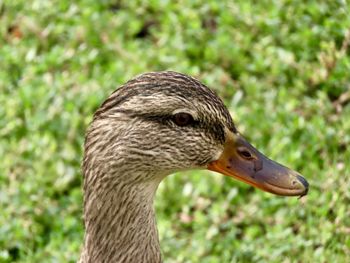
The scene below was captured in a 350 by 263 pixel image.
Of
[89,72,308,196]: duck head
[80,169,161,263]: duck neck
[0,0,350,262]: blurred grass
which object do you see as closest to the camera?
[89,72,308,196]: duck head

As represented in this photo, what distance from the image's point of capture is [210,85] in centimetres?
612

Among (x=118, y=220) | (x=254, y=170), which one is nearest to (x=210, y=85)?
(x=254, y=170)

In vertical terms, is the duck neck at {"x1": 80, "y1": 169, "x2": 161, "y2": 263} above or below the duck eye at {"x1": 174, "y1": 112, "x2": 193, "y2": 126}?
below

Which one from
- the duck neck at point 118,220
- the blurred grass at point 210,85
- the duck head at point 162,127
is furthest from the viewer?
the blurred grass at point 210,85

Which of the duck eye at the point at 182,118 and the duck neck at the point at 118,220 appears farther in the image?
the duck neck at the point at 118,220

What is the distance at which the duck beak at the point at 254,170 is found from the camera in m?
4.05

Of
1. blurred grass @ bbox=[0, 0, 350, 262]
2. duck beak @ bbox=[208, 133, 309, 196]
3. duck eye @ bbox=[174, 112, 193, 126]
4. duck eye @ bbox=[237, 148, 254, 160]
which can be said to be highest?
blurred grass @ bbox=[0, 0, 350, 262]

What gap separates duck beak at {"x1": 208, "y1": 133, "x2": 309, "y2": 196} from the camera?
159 inches

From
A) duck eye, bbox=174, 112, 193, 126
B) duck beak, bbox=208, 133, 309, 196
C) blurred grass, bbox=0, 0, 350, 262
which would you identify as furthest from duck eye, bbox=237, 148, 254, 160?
blurred grass, bbox=0, 0, 350, 262

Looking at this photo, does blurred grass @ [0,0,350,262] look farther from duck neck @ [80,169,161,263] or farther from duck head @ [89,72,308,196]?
duck head @ [89,72,308,196]

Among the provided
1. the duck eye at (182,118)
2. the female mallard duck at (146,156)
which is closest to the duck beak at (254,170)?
the female mallard duck at (146,156)

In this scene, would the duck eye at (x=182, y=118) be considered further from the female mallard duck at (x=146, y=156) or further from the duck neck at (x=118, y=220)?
the duck neck at (x=118, y=220)

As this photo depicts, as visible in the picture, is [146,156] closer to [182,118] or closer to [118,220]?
[182,118]

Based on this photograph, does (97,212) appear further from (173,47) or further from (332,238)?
(173,47)
